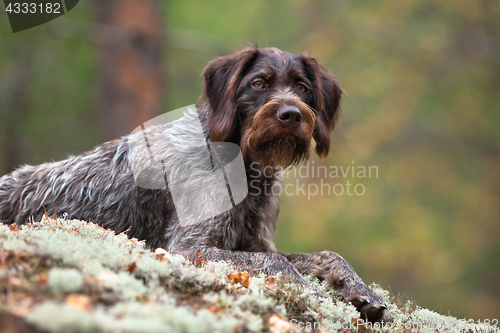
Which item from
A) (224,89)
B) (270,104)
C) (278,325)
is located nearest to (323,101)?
(270,104)

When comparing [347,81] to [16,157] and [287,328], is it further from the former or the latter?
[287,328]

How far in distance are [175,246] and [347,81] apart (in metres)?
9.15

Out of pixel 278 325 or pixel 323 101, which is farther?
pixel 323 101

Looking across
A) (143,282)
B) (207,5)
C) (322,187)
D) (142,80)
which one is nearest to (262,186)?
(143,282)

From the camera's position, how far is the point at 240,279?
120 inches

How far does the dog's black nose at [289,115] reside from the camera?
13.3 ft

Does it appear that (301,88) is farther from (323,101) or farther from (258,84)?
(258,84)

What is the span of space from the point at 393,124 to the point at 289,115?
8.65m

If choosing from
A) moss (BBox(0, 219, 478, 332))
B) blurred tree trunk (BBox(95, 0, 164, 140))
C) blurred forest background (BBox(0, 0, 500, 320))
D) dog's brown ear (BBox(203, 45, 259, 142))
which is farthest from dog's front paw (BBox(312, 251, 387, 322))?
blurred forest background (BBox(0, 0, 500, 320))

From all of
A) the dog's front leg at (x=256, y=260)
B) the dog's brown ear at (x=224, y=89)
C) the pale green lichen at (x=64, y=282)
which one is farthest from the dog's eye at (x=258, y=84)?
the pale green lichen at (x=64, y=282)

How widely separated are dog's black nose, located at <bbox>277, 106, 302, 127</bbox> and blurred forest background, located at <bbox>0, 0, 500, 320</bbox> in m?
7.60

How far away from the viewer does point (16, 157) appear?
38.9 feet

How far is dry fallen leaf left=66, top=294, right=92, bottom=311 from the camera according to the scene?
6.16ft

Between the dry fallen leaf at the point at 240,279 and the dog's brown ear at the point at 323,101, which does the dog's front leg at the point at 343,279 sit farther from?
the dog's brown ear at the point at 323,101
